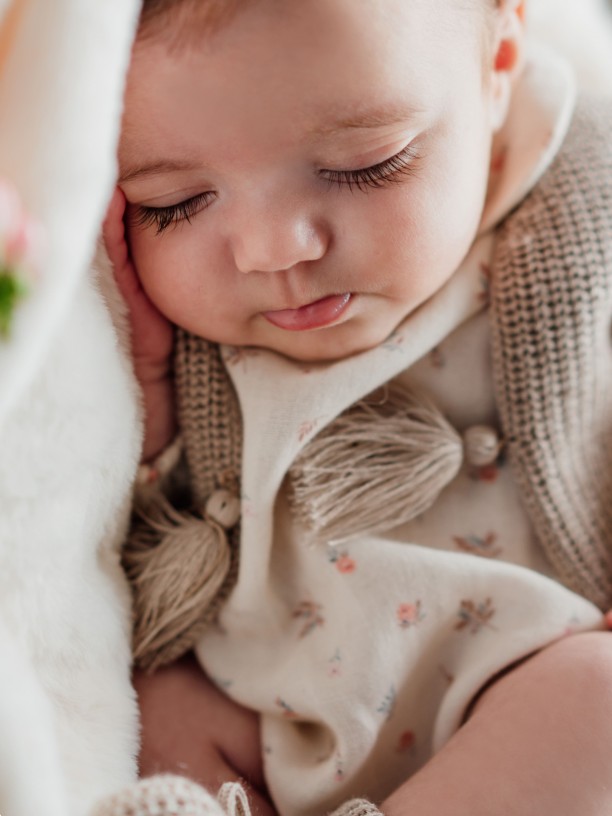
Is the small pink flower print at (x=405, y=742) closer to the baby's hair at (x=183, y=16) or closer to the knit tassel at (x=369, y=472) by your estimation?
the knit tassel at (x=369, y=472)

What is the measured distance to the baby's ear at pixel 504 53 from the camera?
816 millimetres

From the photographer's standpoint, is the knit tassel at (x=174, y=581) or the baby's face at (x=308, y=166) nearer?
the baby's face at (x=308, y=166)

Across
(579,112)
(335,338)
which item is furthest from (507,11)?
(335,338)

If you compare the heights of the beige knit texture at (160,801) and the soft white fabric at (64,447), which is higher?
the soft white fabric at (64,447)

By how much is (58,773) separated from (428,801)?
1.00 feet

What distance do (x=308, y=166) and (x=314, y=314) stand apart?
0.14 m

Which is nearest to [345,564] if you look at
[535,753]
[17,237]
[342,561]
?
[342,561]

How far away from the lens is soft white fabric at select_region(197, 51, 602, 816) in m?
0.85

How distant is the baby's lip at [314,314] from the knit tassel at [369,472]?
0.12 m

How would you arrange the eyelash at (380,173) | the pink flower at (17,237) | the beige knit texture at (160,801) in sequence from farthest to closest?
1. the eyelash at (380,173)
2. the beige knit texture at (160,801)
3. the pink flower at (17,237)

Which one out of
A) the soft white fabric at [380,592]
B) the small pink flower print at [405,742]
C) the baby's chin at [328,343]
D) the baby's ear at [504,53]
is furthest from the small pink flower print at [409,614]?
the baby's ear at [504,53]

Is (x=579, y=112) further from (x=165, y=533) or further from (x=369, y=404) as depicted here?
(x=165, y=533)

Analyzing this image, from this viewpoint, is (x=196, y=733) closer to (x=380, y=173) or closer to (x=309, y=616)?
(x=309, y=616)

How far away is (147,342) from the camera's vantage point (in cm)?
86
